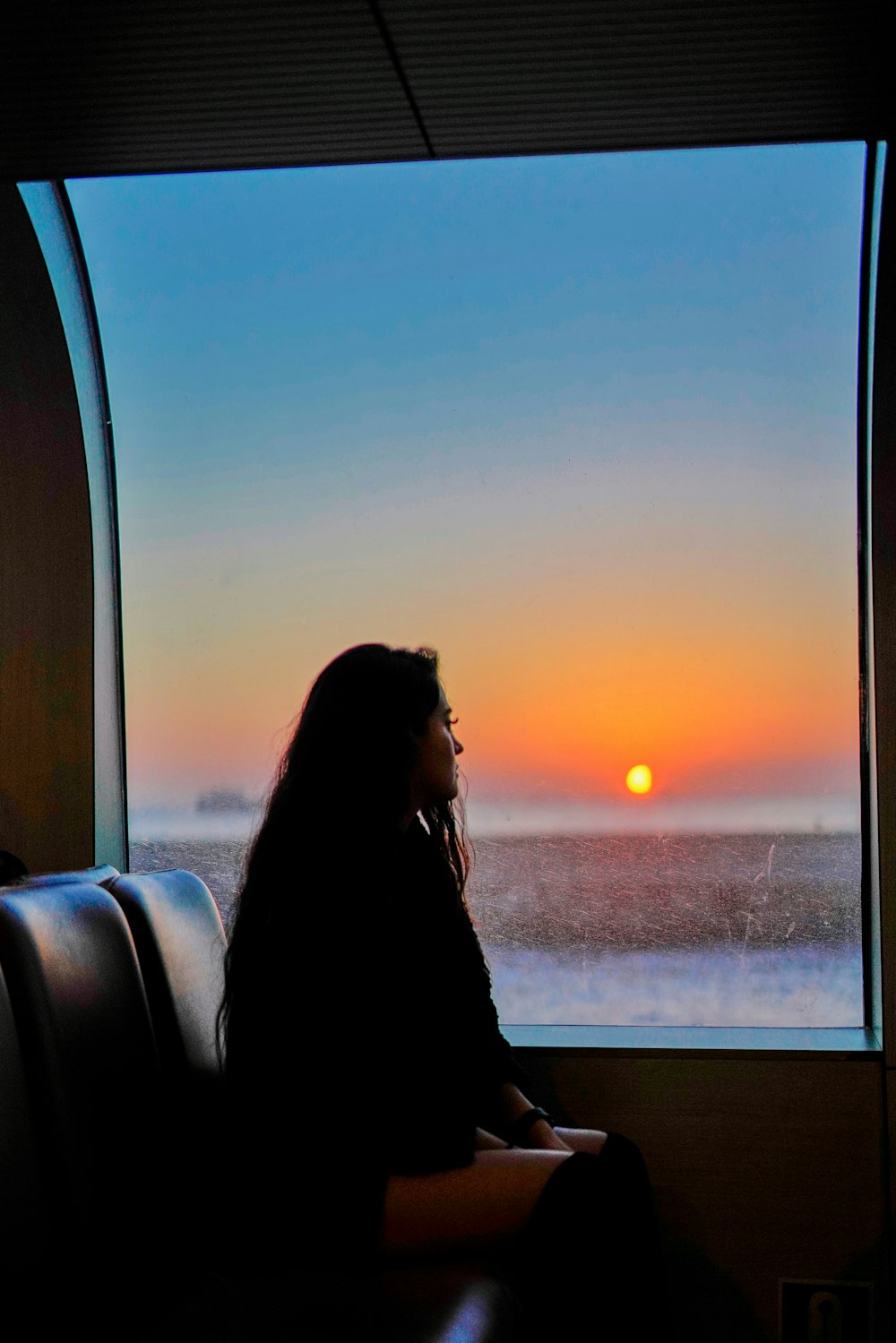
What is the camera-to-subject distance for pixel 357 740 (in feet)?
6.74

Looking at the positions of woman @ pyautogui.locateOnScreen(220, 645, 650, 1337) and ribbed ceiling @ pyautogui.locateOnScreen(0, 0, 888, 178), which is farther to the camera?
ribbed ceiling @ pyautogui.locateOnScreen(0, 0, 888, 178)

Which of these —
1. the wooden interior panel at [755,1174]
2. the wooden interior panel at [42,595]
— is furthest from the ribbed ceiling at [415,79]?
the wooden interior panel at [755,1174]

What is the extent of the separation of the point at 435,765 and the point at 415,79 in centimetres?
118

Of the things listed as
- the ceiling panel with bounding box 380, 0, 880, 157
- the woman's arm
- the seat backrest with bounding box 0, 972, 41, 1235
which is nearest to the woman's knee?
the woman's arm

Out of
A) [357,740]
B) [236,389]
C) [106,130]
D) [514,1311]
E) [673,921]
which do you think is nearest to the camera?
[514,1311]

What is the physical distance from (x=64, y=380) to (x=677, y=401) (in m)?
1.46

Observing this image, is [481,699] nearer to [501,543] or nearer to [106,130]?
[501,543]

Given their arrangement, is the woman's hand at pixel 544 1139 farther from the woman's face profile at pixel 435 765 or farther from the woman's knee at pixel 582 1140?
the woman's face profile at pixel 435 765

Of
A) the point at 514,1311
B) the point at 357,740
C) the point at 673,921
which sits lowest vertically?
the point at 514,1311

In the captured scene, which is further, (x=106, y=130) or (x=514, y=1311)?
(x=106, y=130)

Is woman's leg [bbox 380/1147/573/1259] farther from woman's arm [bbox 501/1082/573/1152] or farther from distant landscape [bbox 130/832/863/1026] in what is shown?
distant landscape [bbox 130/832/863/1026]

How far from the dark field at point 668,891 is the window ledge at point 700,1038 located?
0.62 feet

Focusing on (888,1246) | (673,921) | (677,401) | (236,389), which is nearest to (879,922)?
(673,921)

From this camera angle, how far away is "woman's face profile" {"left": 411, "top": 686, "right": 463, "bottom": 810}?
2154 millimetres
